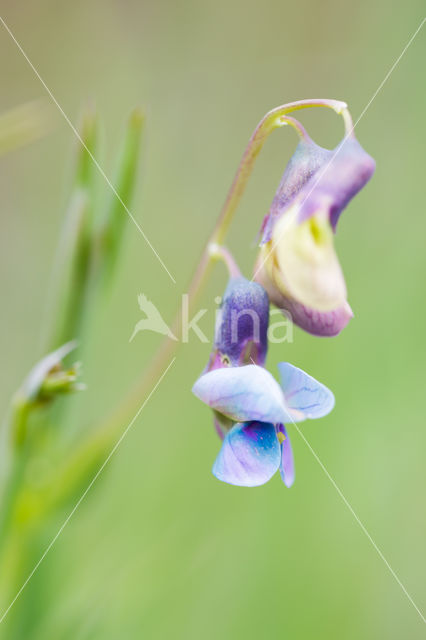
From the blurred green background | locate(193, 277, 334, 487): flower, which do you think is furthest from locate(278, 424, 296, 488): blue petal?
the blurred green background

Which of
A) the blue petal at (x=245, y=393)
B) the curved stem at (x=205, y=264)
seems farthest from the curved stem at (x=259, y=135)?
the blue petal at (x=245, y=393)

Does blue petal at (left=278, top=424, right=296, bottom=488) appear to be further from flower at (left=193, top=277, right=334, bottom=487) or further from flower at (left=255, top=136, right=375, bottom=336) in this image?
flower at (left=255, top=136, right=375, bottom=336)

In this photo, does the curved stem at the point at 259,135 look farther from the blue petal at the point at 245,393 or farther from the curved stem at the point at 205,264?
the blue petal at the point at 245,393

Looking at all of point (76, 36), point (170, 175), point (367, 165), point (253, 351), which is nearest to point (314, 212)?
point (367, 165)

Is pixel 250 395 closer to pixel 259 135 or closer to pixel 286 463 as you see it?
A: pixel 286 463

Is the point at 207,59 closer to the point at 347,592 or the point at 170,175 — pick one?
the point at 170,175

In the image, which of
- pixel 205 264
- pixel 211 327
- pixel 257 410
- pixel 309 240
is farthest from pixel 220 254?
pixel 211 327
